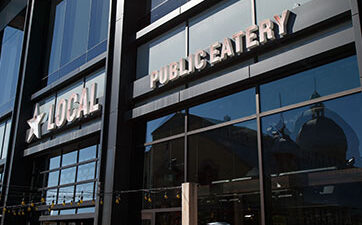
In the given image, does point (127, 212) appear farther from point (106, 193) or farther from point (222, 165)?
point (222, 165)

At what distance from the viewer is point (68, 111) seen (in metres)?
15.7

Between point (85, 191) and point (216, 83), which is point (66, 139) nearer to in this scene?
point (85, 191)

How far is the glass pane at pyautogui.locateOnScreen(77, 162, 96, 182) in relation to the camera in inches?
567

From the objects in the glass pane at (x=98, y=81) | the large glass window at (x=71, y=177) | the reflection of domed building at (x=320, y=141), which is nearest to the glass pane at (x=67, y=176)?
the large glass window at (x=71, y=177)

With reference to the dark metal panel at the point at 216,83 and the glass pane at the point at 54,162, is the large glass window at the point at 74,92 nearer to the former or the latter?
the glass pane at the point at 54,162

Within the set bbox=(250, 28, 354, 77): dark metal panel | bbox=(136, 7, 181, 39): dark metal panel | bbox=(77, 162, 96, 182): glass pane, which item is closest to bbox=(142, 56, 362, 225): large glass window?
bbox=(250, 28, 354, 77): dark metal panel

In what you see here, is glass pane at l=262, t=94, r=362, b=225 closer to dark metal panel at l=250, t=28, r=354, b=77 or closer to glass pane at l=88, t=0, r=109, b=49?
dark metal panel at l=250, t=28, r=354, b=77

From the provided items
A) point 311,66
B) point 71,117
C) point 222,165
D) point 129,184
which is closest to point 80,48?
point 71,117

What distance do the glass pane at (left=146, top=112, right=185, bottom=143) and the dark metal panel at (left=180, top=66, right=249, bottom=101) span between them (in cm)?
78

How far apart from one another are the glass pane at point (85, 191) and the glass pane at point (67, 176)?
28.5 inches

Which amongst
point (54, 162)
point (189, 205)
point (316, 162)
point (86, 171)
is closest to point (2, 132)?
point (54, 162)

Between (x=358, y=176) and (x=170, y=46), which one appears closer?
(x=358, y=176)

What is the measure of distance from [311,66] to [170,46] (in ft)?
16.7

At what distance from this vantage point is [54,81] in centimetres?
1842
